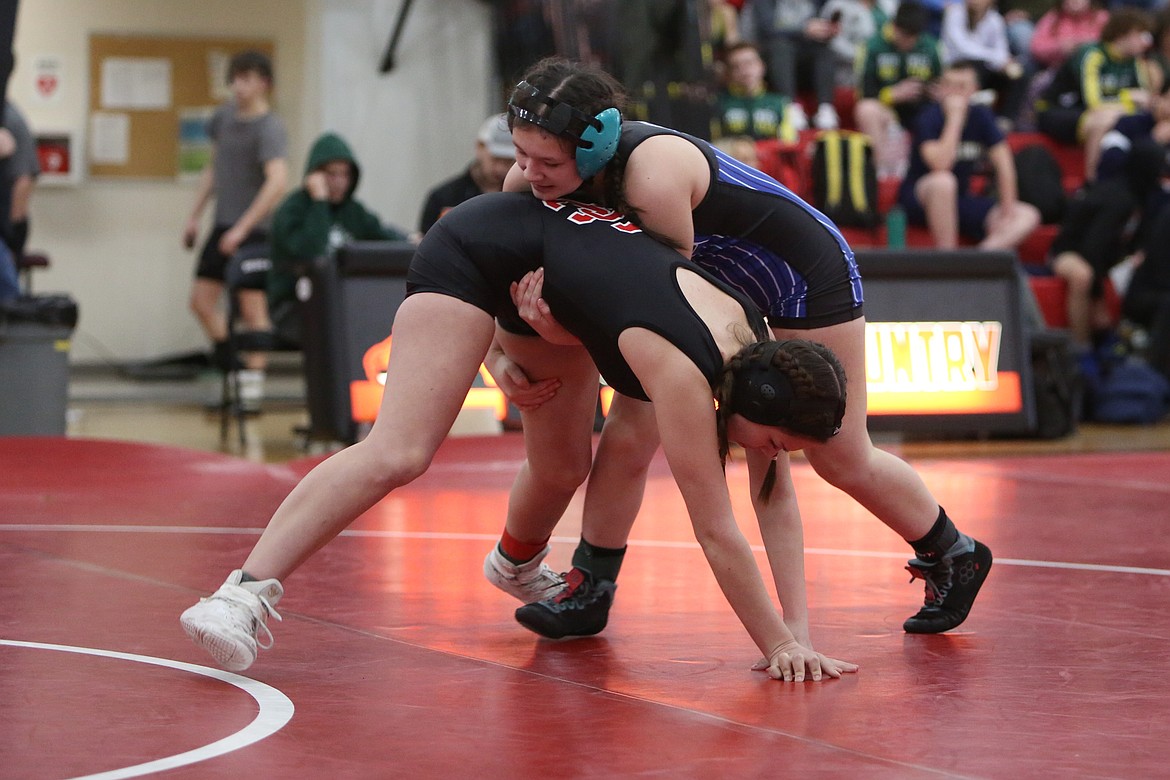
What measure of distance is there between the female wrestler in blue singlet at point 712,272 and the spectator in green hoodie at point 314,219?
4387 millimetres

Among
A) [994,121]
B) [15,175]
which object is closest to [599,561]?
[15,175]

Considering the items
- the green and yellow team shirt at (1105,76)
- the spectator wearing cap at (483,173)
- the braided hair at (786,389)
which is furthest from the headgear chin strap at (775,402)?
the green and yellow team shirt at (1105,76)

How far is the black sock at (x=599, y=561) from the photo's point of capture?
332 cm

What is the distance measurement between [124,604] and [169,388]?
24.2 feet

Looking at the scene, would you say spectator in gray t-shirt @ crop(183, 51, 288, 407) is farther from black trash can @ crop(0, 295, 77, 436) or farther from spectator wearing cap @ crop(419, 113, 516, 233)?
black trash can @ crop(0, 295, 77, 436)

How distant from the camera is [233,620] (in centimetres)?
266

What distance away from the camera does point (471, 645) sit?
3.11 metres

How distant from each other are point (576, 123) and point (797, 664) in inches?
40.4

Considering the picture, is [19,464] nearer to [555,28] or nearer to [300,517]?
[300,517]

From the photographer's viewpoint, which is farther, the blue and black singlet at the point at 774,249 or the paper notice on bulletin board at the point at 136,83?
the paper notice on bulletin board at the point at 136,83

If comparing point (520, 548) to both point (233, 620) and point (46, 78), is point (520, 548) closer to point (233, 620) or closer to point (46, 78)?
point (233, 620)

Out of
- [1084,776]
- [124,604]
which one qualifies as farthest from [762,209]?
[124,604]

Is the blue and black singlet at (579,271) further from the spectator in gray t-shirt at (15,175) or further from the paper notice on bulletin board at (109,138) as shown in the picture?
the paper notice on bulletin board at (109,138)

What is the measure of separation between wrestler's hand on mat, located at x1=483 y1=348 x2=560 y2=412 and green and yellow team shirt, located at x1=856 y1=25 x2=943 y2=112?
24.6 feet
